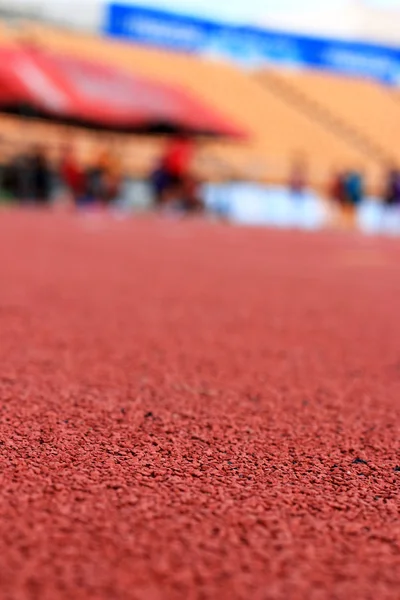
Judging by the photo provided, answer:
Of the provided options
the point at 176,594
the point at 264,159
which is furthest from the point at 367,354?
the point at 264,159

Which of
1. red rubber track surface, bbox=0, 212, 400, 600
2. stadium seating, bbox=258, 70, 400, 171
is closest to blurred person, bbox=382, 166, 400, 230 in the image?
stadium seating, bbox=258, 70, 400, 171

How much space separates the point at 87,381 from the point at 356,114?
2523 cm

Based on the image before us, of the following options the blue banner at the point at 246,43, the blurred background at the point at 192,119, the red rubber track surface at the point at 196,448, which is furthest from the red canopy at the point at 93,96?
the blue banner at the point at 246,43

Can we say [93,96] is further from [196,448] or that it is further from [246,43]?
[246,43]

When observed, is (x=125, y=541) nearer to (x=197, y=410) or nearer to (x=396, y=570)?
(x=396, y=570)

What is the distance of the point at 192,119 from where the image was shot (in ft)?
43.9

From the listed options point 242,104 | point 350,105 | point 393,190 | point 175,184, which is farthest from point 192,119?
point 350,105

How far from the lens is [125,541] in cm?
113

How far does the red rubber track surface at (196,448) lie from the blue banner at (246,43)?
19.6 m

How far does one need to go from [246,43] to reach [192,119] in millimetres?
11351

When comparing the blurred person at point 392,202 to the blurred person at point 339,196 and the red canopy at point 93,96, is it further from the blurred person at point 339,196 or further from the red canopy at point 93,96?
the red canopy at point 93,96

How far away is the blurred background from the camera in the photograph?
13.2 metres

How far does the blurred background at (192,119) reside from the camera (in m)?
13.2

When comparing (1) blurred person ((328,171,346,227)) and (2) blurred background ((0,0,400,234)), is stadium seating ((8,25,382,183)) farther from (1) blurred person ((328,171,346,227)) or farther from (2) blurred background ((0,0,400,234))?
(1) blurred person ((328,171,346,227))
